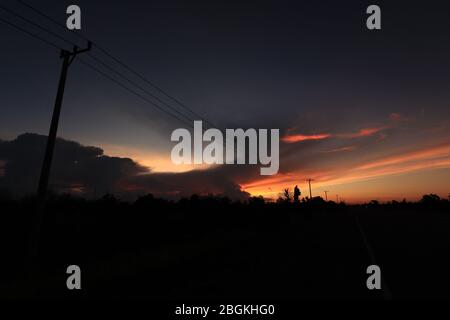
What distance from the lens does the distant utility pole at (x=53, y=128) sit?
35.9 ft

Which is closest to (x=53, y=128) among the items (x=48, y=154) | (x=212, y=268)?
(x=48, y=154)

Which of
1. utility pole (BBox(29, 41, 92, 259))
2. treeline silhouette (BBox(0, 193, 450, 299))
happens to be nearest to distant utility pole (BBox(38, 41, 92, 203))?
utility pole (BBox(29, 41, 92, 259))

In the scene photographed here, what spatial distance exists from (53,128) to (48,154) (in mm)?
1018

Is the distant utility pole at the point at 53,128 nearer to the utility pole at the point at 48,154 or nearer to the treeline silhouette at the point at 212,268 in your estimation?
the utility pole at the point at 48,154

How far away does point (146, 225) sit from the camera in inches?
977

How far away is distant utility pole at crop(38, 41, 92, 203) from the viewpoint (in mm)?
10938

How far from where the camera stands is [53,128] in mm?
11375

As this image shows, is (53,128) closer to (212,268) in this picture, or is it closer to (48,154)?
(48,154)

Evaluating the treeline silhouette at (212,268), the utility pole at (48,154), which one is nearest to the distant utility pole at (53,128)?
the utility pole at (48,154)

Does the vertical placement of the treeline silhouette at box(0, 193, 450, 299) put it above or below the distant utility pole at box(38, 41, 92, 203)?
below

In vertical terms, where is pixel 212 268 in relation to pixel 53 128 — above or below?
below

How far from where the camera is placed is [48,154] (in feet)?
36.1

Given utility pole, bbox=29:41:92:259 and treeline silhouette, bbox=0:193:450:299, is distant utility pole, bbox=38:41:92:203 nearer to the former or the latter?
utility pole, bbox=29:41:92:259

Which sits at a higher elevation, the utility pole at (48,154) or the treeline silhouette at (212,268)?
the utility pole at (48,154)
